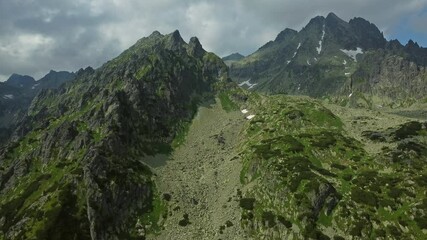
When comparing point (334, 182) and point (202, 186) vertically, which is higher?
point (334, 182)

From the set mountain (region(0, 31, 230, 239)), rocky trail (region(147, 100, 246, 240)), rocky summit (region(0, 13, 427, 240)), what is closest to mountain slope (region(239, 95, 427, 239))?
rocky summit (region(0, 13, 427, 240))

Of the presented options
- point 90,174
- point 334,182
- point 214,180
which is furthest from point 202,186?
point 334,182

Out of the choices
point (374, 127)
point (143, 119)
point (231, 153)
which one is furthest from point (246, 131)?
point (374, 127)

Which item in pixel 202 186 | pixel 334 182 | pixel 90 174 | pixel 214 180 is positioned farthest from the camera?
pixel 214 180

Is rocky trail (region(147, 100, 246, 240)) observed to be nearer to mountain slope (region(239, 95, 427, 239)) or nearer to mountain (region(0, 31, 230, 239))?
mountain slope (region(239, 95, 427, 239))

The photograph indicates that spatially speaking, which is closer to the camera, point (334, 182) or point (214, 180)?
point (334, 182)

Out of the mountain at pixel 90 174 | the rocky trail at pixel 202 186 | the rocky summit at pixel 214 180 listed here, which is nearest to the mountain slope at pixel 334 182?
the rocky summit at pixel 214 180

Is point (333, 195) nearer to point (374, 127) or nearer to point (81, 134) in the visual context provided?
point (374, 127)

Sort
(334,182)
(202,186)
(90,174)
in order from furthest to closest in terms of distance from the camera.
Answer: (202,186), (334,182), (90,174)

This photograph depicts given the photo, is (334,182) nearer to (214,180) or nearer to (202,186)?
(214,180)

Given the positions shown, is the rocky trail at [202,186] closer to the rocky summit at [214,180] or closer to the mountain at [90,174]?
the rocky summit at [214,180]
